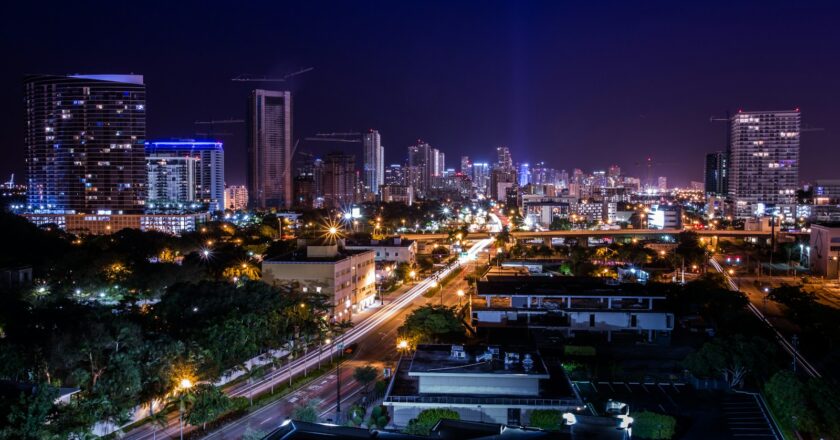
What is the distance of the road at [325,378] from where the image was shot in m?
9.95

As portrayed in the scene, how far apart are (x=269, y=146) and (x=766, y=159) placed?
58.0 m

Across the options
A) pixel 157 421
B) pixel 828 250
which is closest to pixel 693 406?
pixel 157 421

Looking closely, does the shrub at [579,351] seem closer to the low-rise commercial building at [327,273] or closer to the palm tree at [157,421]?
the low-rise commercial building at [327,273]

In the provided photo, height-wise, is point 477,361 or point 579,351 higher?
point 477,361

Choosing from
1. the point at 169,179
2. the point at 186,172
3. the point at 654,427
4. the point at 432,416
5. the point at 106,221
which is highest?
the point at 186,172

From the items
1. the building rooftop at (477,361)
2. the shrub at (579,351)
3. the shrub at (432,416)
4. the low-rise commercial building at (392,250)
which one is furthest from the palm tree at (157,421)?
the low-rise commercial building at (392,250)

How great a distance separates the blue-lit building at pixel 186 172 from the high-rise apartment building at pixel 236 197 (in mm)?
13446

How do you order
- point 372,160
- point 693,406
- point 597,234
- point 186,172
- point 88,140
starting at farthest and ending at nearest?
point 372,160 < point 186,172 < point 88,140 < point 597,234 < point 693,406

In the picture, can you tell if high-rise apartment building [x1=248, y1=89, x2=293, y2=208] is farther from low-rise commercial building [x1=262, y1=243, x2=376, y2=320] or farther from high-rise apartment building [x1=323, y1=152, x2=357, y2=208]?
low-rise commercial building [x1=262, y1=243, x2=376, y2=320]

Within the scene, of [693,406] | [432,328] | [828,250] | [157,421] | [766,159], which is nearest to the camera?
[157,421]

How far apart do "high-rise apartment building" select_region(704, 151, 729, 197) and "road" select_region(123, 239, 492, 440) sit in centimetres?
6280

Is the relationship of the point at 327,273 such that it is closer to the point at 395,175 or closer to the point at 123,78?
the point at 123,78

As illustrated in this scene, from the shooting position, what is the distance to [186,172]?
6375 centimetres

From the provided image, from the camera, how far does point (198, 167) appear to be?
2618 inches
